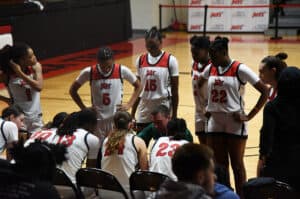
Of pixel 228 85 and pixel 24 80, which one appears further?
pixel 24 80

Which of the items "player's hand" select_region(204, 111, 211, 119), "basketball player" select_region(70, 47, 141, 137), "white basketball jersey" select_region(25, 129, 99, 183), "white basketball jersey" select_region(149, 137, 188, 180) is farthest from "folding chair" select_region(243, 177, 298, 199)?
"basketball player" select_region(70, 47, 141, 137)

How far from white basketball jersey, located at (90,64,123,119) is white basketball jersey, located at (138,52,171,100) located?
0.37m

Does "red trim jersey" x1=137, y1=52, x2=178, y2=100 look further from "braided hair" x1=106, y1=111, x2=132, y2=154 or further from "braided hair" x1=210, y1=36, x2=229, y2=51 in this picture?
"braided hair" x1=106, y1=111, x2=132, y2=154

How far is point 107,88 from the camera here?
6375 mm

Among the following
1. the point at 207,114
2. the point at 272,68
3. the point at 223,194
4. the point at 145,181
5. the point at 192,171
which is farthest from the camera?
the point at 207,114

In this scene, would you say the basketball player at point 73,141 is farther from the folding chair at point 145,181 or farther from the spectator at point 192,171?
the spectator at point 192,171

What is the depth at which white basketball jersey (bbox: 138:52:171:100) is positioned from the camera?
661cm

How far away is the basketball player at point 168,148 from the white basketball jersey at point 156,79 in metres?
1.61

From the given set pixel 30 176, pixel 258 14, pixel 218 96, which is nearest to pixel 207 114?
pixel 218 96

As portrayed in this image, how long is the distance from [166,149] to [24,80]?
85.5 inches

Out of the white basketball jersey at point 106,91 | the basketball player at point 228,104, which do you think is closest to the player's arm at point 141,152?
the basketball player at point 228,104

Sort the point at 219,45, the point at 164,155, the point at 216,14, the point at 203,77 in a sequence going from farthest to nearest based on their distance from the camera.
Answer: the point at 216,14, the point at 203,77, the point at 219,45, the point at 164,155

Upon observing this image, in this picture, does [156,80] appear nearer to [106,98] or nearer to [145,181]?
[106,98]

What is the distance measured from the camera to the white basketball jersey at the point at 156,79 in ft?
21.7
